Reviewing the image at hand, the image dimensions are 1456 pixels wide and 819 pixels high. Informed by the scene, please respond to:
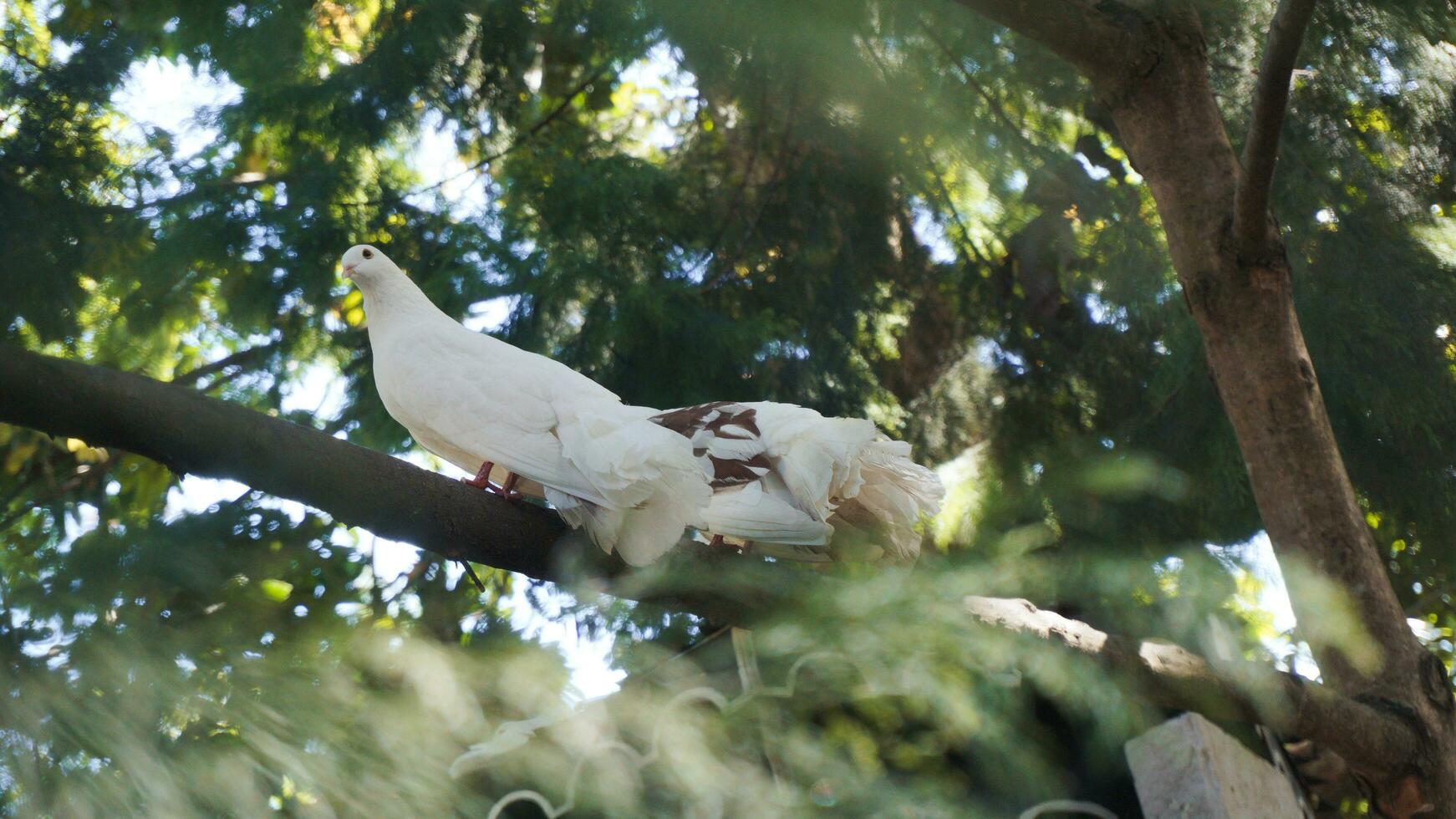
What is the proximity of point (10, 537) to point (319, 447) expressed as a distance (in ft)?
1.39

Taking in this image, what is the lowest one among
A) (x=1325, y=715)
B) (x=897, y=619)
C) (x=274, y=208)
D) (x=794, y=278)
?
(x=1325, y=715)

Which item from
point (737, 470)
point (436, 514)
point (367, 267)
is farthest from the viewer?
point (367, 267)

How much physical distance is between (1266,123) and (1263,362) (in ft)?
1.75

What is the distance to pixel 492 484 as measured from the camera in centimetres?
213

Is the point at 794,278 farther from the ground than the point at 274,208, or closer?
closer

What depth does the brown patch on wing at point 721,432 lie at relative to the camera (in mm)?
1933

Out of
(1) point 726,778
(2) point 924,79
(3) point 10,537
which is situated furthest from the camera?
(2) point 924,79

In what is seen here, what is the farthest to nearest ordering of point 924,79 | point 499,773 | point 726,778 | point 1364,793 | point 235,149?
1. point 235,149
2. point 924,79
3. point 1364,793
4. point 499,773
5. point 726,778

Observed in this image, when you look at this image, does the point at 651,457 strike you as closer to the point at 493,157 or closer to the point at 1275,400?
the point at 1275,400

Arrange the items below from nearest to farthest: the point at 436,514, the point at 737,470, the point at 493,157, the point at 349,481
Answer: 1. the point at 349,481
2. the point at 436,514
3. the point at 737,470
4. the point at 493,157

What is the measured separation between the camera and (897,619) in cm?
156

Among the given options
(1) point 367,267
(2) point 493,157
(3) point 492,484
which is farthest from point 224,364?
(3) point 492,484

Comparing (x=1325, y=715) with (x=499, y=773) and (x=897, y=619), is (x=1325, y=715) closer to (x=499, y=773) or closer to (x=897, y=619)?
(x=897, y=619)

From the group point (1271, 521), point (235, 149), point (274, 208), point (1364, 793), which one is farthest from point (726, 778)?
point (235, 149)
